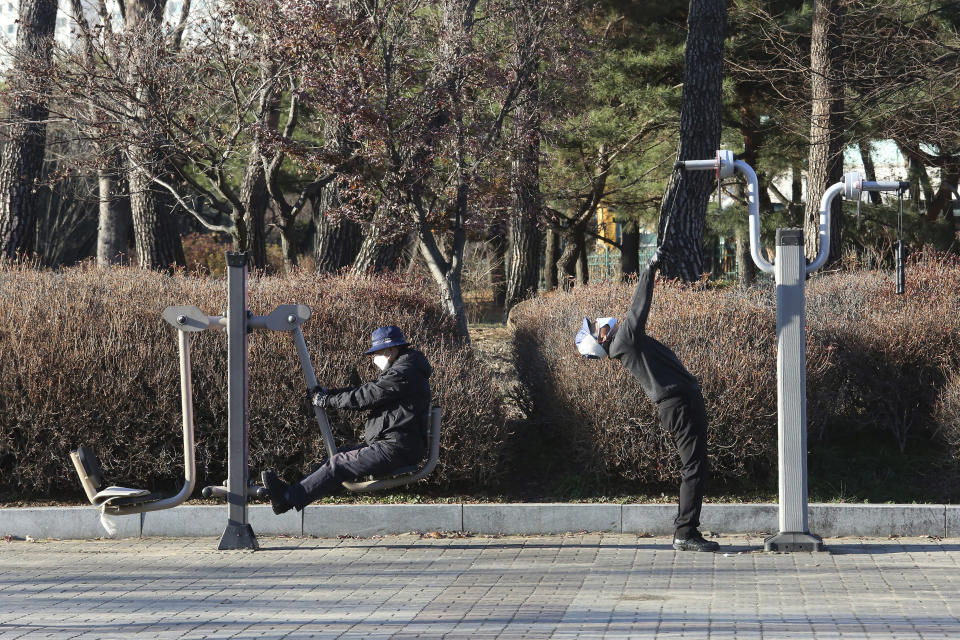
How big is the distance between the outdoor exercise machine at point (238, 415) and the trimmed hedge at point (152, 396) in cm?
96

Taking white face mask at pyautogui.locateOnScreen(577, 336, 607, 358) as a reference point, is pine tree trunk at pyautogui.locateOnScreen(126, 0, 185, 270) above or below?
above

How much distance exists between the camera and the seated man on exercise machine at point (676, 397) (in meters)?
7.66

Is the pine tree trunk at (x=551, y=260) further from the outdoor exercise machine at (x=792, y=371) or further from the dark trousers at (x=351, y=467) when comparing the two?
the dark trousers at (x=351, y=467)

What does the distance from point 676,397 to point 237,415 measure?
3.26 m

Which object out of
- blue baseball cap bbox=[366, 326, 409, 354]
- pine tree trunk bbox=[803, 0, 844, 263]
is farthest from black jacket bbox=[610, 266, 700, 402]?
pine tree trunk bbox=[803, 0, 844, 263]

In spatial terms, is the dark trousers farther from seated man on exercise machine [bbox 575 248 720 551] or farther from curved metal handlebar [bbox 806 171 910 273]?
curved metal handlebar [bbox 806 171 910 273]

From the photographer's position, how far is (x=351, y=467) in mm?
7617

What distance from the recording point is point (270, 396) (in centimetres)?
898

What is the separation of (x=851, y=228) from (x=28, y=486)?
1740 centimetres

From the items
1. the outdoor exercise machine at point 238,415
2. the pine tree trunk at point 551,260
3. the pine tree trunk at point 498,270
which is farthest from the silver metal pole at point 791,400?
the pine tree trunk at point 551,260

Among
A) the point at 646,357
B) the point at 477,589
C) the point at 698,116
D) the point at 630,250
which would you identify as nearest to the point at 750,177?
the point at 646,357

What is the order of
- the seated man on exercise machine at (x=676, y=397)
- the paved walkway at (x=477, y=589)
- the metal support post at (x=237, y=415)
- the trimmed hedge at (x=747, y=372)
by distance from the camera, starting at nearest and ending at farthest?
the paved walkway at (x=477, y=589) → the seated man on exercise machine at (x=676, y=397) → the metal support post at (x=237, y=415) → the trimmed hedge at (x=747, y=372)

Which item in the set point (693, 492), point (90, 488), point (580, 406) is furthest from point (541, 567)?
point (90, 488)

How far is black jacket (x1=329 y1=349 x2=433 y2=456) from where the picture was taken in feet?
24.8
